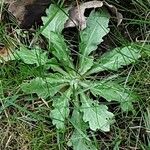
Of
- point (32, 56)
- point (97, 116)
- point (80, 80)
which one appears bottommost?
point (97, 116)

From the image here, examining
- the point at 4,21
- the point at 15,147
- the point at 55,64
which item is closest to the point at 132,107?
the point at 55,64

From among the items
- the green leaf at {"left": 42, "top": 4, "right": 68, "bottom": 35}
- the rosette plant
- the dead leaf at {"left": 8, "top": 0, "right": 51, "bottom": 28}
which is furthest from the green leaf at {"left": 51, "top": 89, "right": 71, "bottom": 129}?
the dead leaf at {"left": 8, "top": 0, "right": 51, "bottom": 28}

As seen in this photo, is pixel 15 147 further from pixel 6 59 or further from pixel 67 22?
pixel 67 22

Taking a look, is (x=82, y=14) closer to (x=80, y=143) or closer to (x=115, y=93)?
(x=115, y=93)

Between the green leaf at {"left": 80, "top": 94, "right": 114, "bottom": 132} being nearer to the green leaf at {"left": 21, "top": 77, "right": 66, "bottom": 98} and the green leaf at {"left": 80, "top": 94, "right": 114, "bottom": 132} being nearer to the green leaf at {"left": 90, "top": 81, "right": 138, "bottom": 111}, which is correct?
the green leaf at {"left": 90, "top": 81, "right": 138, "bottom": 111}

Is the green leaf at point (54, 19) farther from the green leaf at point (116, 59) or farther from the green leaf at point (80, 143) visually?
the green leaf at point (80, 143)

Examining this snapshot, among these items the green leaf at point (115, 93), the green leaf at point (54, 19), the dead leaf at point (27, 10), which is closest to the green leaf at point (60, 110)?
the green leaf at point (115, 93)

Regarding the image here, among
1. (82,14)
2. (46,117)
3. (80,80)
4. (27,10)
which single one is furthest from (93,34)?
(46,117)

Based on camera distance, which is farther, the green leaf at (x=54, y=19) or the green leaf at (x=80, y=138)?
the green leaf at (x=54, y=19)
